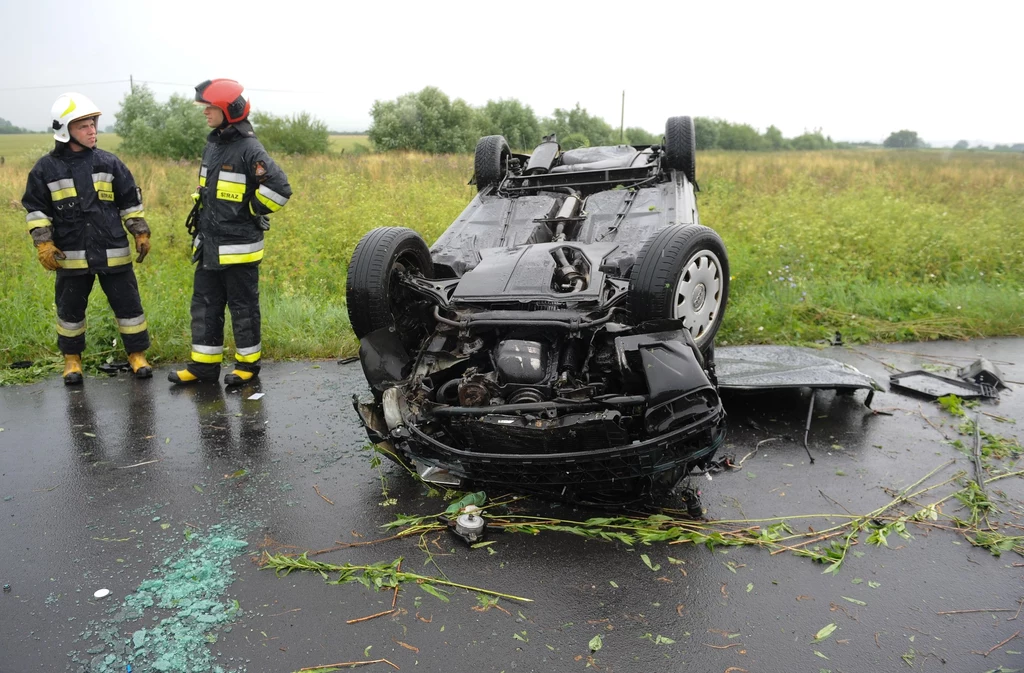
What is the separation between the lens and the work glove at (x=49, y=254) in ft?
17.0

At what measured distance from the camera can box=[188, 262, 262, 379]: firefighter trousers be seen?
542 cm

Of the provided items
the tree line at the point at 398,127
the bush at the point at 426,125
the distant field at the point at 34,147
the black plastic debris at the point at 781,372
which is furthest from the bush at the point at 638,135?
the black plastic debris at the point at 781,372

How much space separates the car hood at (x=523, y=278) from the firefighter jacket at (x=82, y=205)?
330 centimetres

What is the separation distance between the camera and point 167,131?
69.8 ft

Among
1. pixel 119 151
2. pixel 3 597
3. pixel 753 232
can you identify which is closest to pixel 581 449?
pixel 3 597

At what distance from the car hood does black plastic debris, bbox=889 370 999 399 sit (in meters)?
2.73

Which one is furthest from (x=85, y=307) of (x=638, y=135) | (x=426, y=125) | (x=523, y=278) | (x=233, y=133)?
(x=638, y=135)

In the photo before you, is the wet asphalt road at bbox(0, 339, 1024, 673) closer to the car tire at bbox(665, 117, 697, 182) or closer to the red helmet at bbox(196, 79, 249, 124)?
the car tire at bbox(665, 117, 697, 182)

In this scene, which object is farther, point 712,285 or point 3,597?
point 712,285

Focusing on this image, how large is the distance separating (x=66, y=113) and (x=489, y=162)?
10.6ft

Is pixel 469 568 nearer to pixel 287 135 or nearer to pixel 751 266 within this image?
pixel 751 266

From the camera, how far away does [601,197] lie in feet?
17.3

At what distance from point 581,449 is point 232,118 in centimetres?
383

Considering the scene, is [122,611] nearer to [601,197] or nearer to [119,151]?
[601,197]
